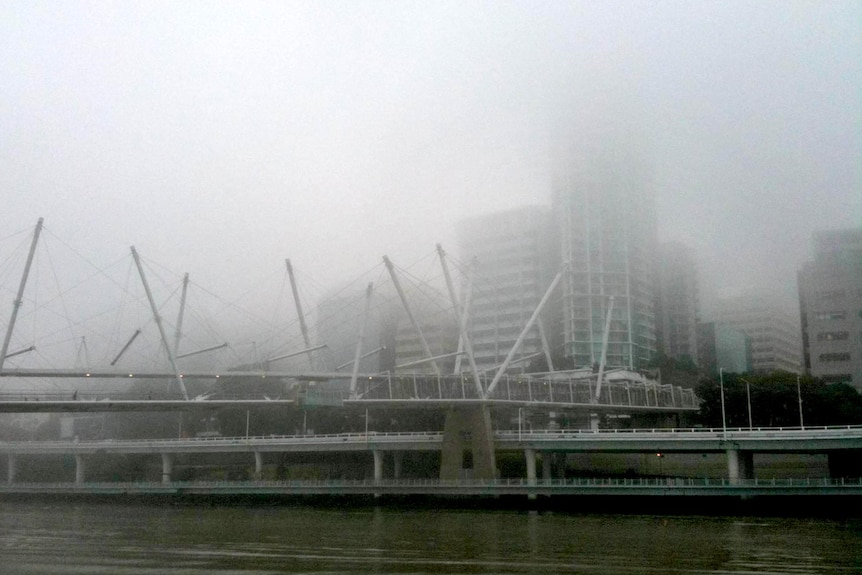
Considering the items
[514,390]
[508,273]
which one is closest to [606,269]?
[508,273]

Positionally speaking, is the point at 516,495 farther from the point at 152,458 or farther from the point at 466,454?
the point at 152,458

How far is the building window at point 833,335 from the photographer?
104m

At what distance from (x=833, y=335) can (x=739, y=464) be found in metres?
52.0

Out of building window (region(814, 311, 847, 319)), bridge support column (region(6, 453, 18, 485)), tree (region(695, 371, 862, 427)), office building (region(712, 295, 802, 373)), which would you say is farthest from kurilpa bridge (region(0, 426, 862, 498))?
office building (region(712, 295, 802, 373))

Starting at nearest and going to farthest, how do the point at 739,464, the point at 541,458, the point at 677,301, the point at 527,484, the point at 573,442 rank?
the point at 739,464 < the point at 527,484 < the point at 573,442 < the point at 541,458 < the point at 677,301

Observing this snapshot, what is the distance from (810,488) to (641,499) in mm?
10427

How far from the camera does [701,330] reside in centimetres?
14775

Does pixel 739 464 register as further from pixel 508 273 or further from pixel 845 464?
pixel 508 273

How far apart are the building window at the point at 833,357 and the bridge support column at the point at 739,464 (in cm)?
4983

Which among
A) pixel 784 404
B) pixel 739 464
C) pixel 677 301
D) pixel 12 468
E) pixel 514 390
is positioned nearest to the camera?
pixel 739 464

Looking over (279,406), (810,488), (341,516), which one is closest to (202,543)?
(341,516)

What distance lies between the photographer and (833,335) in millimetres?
104312

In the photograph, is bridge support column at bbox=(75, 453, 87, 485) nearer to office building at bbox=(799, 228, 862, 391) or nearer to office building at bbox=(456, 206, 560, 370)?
office building at bbox=(456, 206, 560, 370)

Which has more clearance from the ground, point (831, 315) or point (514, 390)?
point (831, 315)
